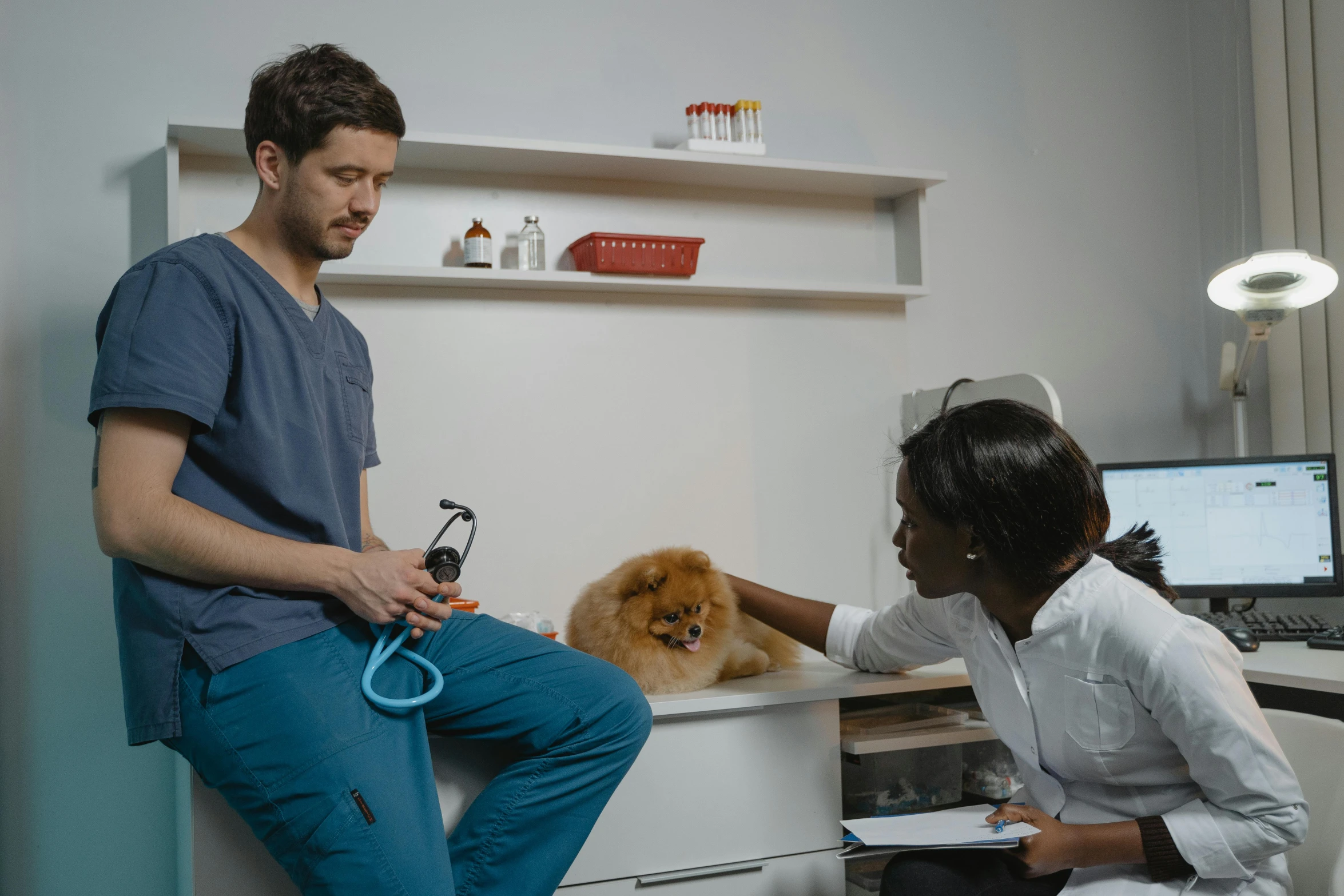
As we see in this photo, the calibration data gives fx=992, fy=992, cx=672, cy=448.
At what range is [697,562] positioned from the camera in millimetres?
1802

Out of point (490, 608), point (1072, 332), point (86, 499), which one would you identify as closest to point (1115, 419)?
point (1072, 332)

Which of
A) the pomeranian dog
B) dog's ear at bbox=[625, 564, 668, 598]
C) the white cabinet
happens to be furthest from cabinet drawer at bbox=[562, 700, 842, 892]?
dog's ear at bbox=[625, 564, 668, 598]

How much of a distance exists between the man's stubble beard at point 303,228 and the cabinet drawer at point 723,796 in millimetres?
880

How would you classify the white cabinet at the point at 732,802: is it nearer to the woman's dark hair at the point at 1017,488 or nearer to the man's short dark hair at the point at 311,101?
the woman's dark hair at the point at 1017,488

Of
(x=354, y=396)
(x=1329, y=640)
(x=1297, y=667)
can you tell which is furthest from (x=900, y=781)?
(x=354, y=396)

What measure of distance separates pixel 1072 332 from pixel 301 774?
233cm

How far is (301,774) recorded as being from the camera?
3.67ft

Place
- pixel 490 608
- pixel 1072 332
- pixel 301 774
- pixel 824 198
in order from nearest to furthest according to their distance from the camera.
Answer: pixel 301 774 → pixel 490 608 → pixel 824 198 → pixel 1072 332

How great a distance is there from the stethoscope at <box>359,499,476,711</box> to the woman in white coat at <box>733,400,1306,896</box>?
0.64 m

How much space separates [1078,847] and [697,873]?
631mm

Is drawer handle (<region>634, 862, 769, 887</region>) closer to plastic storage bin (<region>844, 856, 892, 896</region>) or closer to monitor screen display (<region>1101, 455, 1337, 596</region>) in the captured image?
plastic storage bin (<region>844, 856, 892, 896</region>)

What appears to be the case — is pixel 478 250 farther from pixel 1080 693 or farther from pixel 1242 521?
pixel 1242 521

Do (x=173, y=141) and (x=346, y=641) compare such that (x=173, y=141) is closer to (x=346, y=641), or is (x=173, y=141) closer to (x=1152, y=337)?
(x=346, y=641)

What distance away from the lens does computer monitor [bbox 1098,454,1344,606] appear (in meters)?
2.24
